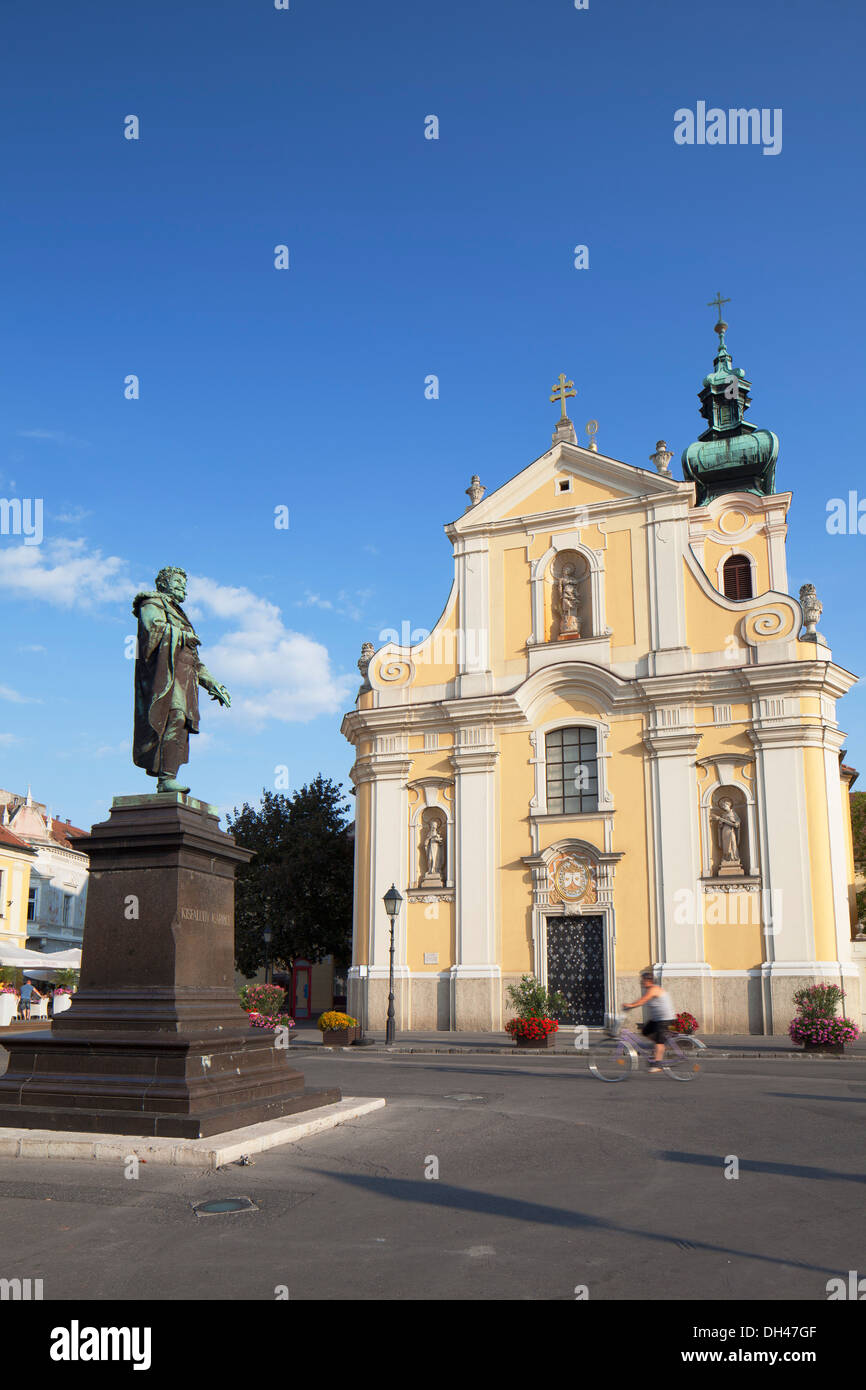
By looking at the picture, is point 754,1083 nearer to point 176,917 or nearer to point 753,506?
point 176,917

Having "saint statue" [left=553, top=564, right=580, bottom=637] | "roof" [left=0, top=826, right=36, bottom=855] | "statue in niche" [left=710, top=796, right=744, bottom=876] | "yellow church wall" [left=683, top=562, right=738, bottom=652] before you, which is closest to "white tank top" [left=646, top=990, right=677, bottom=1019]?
"statue in niche" [left=710, top=796, right=744, bottom=876]

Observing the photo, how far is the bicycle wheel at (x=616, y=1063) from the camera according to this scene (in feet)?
50.6

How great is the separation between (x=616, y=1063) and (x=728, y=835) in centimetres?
921

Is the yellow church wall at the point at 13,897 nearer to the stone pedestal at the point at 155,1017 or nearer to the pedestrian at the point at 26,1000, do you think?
the pedestrian at the point at 26,1000

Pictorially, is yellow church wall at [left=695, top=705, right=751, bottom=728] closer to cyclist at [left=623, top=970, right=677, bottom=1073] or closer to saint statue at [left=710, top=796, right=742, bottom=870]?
saint statue at [left=710, top=796, right=742, bottom=870]

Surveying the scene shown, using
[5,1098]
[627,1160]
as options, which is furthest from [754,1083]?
[5,1098]

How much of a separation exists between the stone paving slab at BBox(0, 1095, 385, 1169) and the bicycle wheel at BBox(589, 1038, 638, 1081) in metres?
7.00

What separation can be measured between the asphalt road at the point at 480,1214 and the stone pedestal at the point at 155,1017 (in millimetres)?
820

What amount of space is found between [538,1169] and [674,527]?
22789 mm

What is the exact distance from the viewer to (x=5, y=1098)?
9680 mm

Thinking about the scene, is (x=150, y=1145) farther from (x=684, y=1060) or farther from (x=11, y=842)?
(x=11, y=842)

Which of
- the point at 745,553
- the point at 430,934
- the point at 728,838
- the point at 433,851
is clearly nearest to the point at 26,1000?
the point at 430,934

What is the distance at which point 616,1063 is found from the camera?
18.2 metres
